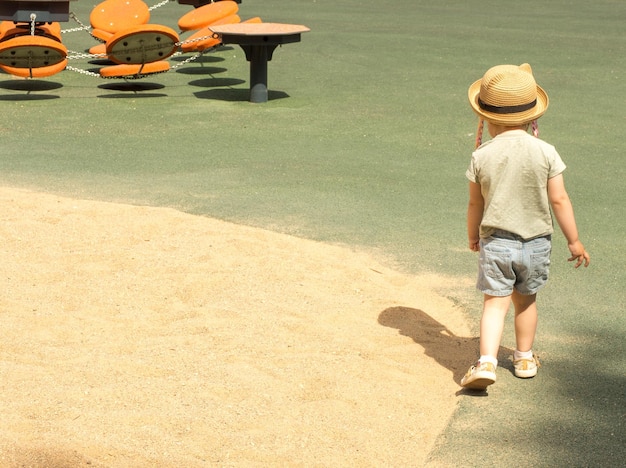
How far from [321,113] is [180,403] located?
7.13 m

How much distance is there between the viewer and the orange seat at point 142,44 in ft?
39.3

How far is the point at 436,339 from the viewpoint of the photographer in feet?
16.9

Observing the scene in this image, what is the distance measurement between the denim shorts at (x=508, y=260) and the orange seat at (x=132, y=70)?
28.3ft

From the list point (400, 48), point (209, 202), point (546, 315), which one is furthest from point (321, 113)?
point (546, 315)

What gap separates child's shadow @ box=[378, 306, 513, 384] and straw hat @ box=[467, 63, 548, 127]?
118cm

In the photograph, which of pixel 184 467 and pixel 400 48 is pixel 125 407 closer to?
pixel 184 467

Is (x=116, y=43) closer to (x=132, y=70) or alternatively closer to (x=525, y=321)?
(x=132, y=70)

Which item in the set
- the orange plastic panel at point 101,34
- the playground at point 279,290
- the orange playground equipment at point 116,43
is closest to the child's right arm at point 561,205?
the playground at point 279,290

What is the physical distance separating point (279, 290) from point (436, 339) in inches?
39.6

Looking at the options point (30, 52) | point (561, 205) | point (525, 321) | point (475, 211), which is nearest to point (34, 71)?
point (30, 52)

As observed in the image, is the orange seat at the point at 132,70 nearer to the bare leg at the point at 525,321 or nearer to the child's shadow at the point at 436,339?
the child's shadow at the point at 436,339

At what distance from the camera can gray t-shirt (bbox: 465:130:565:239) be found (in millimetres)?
4418

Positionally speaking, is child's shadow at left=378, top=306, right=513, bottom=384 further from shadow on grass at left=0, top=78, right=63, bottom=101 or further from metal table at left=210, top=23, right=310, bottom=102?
shadow on grass at left=0, top=78, right=63, bottom=101

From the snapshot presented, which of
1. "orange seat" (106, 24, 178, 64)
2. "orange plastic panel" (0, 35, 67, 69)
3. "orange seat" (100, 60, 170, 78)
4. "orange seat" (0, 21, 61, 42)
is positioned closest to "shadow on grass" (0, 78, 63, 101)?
"orange plastic panel" (0, 35, 67, 69)
